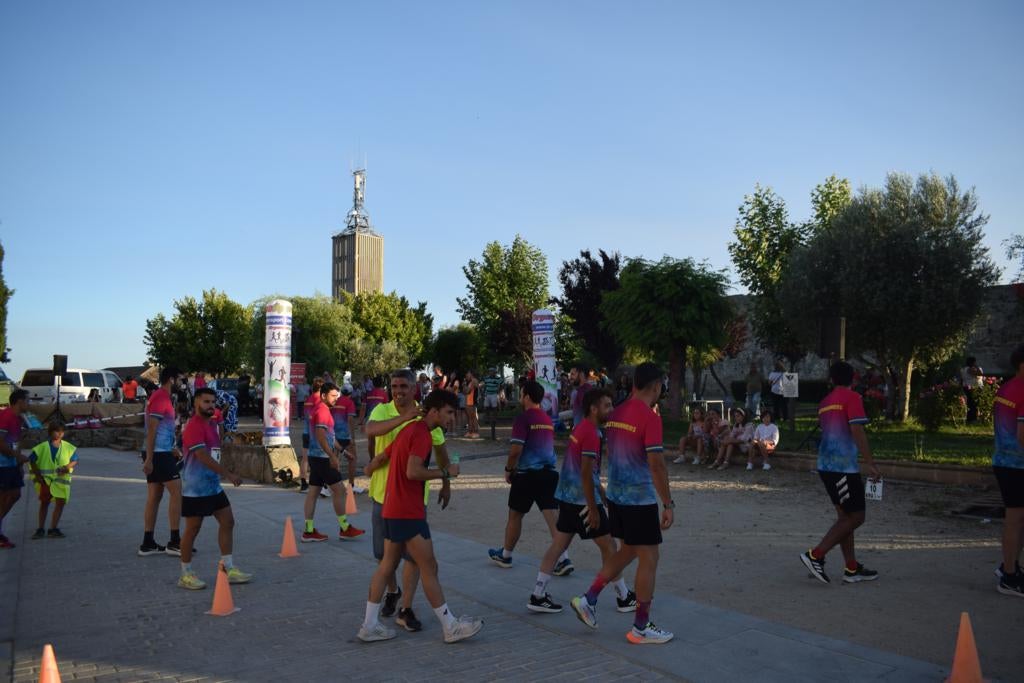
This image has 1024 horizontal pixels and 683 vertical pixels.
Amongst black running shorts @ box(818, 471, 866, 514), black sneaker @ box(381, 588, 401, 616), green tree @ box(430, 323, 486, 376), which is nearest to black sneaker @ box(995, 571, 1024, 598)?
black running shorts @ box(818, 471, 866, 514)

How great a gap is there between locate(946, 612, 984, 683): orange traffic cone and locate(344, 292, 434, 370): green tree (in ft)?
195

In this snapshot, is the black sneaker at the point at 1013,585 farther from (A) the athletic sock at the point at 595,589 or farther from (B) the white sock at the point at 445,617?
(B) the white sock at the point at 445,617

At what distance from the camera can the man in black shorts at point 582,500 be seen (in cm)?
566

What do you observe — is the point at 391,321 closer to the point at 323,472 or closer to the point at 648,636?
the point at 323,472

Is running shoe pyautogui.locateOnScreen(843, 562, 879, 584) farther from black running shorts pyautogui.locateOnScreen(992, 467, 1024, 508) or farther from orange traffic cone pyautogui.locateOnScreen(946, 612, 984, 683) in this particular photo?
orange traffic cone pyautogui.locateOnScreen(946, 612, 984, 683)

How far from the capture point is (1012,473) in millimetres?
6238

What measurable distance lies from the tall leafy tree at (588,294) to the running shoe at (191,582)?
2514 centimetres

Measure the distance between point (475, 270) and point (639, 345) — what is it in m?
22.6

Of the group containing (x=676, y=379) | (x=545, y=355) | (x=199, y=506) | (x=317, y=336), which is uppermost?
(x=317, y=336)

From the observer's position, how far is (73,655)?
5.19 m

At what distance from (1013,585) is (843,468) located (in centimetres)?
155

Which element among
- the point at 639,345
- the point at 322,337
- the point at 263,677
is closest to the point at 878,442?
the point at 639,345

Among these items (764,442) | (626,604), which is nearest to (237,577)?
(626,604)

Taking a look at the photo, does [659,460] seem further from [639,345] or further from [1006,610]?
[639,345]
